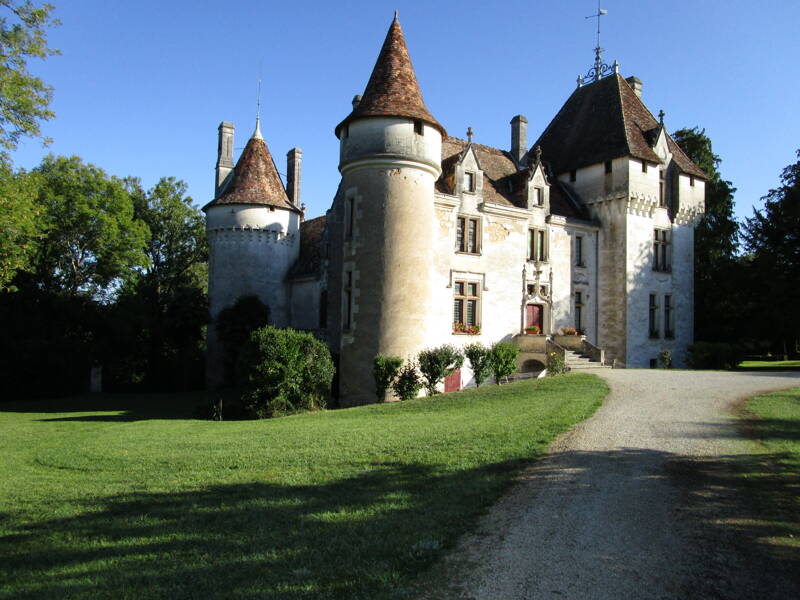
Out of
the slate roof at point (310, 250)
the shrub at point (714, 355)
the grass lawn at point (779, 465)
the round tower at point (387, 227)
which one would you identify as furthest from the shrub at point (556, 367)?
the slate roof at point (310, 250)

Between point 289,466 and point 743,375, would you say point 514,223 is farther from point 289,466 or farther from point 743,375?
point 289,466

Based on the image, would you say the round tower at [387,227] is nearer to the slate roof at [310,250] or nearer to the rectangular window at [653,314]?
the slate roof at [310,250]

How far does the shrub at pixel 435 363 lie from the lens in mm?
21297

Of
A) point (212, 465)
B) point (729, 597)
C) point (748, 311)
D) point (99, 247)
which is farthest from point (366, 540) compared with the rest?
point (99, 247)

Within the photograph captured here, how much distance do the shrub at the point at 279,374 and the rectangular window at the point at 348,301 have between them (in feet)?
8.81

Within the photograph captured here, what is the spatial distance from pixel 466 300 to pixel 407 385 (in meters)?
5.92

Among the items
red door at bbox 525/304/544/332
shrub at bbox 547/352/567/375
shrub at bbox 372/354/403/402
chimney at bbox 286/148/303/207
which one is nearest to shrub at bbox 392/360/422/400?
shrub at bbox 372/354/403/402

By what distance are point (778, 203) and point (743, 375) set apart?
58.9ft

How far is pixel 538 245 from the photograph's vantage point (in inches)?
1104

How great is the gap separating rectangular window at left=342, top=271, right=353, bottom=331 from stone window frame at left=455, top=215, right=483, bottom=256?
486cm

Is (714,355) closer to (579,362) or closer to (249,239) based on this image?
(579,362)

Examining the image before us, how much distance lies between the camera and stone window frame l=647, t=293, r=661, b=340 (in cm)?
3003

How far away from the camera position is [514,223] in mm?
27328

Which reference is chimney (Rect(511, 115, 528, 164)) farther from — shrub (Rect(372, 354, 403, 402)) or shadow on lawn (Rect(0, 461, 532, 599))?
shadow on lawn (Rect(0, 461, 532, 599))
